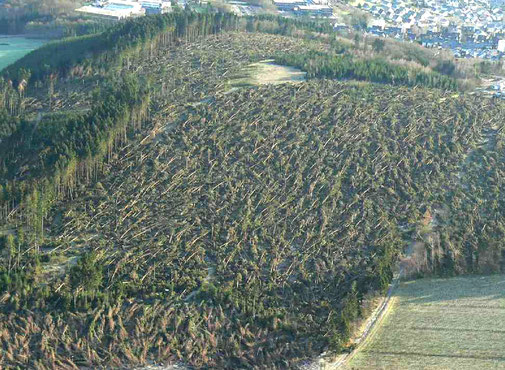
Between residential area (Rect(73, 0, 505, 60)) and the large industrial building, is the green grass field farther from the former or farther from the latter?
the large industrial building

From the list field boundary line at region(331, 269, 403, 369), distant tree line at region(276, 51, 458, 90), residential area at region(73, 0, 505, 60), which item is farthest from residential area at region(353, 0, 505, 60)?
field boundary line at region(331, 269, 403, 369)

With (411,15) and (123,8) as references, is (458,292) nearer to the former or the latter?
(123,8)

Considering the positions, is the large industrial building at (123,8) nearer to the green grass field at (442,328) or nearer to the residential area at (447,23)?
the residential area at (447,23)

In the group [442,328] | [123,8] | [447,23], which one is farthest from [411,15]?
[442,328]

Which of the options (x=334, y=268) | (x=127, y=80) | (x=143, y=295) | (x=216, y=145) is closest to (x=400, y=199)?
(x=334, y=268)

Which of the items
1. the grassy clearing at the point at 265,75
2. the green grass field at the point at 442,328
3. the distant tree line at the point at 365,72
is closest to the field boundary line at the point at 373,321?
the green grass field at the point at 442,328
